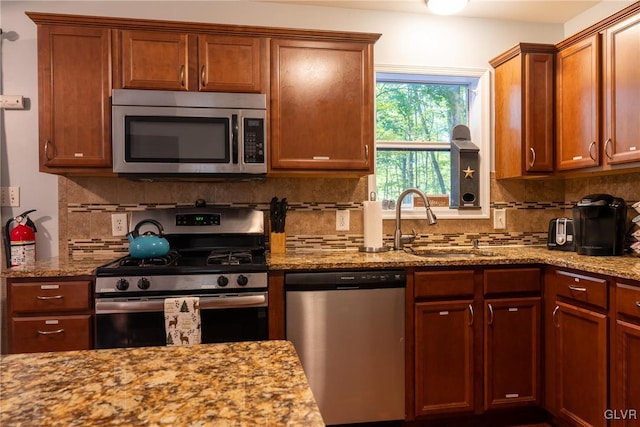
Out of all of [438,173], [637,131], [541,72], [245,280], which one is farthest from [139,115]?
[637,131]

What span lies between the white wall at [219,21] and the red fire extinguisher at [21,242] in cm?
10

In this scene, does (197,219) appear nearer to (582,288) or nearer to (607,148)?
(582,288)

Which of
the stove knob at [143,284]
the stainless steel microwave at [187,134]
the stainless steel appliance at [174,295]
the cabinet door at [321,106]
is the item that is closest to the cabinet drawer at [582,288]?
the cabinet door at [321,106]

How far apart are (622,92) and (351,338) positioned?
191 cm

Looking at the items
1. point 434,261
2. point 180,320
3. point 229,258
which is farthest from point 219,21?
point 434,261

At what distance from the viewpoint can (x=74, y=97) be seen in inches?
88.7

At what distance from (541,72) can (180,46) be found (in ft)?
7.15

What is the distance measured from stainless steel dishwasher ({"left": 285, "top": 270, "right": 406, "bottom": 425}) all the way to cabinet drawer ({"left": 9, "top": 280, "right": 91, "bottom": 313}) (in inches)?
37.8

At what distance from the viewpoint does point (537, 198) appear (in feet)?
9.80

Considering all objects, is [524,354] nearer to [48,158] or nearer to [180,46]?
[180,46]

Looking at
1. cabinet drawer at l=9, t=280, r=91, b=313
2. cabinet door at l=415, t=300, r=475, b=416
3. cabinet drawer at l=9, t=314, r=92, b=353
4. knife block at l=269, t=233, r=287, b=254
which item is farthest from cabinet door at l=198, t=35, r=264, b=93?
cabinet door at l=415, t=300, r=475, b=416

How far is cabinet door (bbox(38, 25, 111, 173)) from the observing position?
2229 mm

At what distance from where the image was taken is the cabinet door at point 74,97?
2229 millimetres

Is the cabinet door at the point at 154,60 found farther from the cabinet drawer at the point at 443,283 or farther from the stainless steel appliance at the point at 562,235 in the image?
the stainless steel appliance at the point at 562,235
